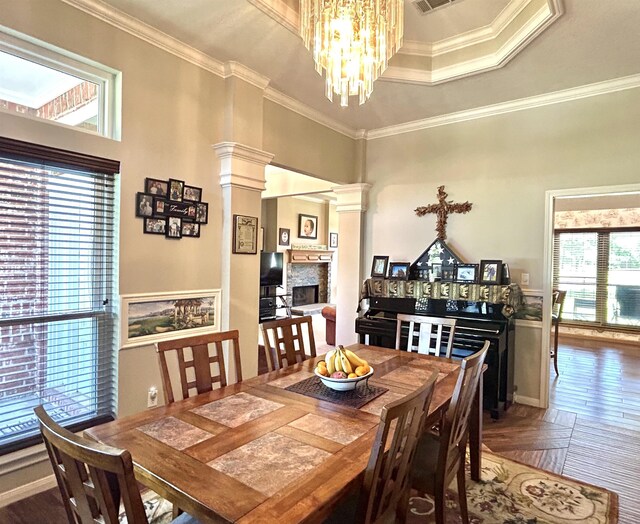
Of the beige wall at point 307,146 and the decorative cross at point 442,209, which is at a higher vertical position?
the beige wall at point 307,146

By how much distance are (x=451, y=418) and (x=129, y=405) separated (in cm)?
219

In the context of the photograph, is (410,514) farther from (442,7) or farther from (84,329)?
(442,7)

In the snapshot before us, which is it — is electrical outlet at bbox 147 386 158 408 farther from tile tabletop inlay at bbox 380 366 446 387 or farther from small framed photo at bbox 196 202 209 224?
tile tabletop inlay at bbox 380 366 446 387

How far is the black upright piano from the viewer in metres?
3.44

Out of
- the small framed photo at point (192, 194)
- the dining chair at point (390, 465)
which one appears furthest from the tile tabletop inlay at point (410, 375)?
the small framed photo at point (192, 194)

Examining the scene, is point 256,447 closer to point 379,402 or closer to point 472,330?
point 379,402

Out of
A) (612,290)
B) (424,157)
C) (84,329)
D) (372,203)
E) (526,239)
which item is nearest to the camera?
(84,329)

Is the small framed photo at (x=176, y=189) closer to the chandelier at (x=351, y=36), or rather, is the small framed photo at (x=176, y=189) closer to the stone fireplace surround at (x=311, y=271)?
the chandelier at (x=351, y=36)

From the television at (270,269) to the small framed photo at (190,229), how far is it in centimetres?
506

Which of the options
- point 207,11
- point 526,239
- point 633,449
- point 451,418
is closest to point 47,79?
point 207,11

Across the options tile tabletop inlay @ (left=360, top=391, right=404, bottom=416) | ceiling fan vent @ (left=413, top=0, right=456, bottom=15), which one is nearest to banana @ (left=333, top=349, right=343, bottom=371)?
tile tabletop inlay @ (left=360, top=391, right=404, bottom=416)

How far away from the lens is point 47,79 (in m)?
2.37

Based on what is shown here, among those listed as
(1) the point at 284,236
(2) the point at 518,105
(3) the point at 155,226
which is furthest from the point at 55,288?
(1) the point at 284,236

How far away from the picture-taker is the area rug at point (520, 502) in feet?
6.94
